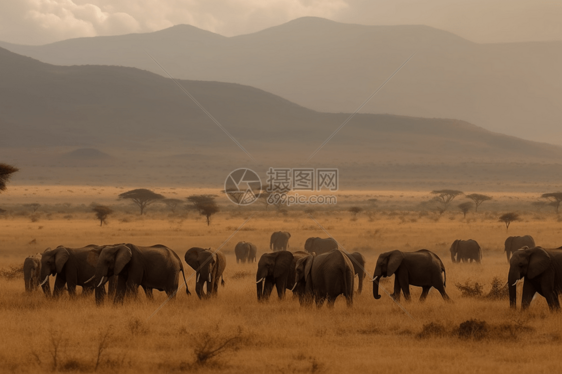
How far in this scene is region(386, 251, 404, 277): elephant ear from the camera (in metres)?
17.2

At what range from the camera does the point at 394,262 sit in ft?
56.6

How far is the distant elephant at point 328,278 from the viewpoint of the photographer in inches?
637

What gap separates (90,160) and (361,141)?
2734 inches

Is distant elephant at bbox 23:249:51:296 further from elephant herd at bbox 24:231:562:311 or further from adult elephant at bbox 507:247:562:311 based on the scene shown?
adult elephant at bbox 507:247:562:311

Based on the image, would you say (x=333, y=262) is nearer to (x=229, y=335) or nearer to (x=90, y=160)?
(x=229, y=335)

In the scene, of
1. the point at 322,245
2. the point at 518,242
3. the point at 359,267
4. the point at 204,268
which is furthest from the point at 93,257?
the point at 518,242

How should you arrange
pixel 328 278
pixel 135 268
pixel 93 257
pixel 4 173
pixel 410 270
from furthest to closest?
1. pixel 4 173
2. pixel 93 257
3. pixel 410 270
4. pixel 135 268
5. pixel 328 278

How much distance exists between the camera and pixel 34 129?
176m

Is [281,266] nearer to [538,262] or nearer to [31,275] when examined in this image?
[538,262]

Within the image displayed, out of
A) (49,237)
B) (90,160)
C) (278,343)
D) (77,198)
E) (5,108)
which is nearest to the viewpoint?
(278,343)

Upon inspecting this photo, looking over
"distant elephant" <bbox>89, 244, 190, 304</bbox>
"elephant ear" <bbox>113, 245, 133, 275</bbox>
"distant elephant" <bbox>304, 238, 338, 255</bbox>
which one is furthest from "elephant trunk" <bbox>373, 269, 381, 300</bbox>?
"distant elephant" <bbox>304, 238, 338, 255</bbox>

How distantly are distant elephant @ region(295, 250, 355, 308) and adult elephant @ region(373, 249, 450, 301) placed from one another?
3.93 ft

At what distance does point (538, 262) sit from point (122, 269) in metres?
9.05

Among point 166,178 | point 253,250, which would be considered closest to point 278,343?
point 253,250
